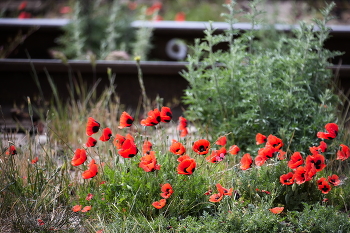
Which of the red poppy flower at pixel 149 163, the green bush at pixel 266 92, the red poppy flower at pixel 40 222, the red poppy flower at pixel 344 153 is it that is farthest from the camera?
the green bush at pixel 266 92

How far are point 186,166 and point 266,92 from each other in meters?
1.32

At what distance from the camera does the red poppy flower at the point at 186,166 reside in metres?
2.57

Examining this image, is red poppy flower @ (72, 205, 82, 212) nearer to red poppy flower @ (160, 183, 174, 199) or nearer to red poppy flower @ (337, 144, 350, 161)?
red poppy flower @ (160, 183, 174, 199)

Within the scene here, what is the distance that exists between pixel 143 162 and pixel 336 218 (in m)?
1.19

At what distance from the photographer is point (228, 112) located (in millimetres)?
3941

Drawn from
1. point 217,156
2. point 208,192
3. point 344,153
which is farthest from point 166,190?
point 344,153

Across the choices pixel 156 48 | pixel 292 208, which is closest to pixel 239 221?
pixel 292 208

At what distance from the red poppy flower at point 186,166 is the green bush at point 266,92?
3.58ft

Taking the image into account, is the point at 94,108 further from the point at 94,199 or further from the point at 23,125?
the point at 94,199

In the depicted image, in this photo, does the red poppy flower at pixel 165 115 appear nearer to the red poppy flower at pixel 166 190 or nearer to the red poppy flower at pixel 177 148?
the red poppy flower at pixel 177 148

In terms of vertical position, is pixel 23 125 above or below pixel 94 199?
below

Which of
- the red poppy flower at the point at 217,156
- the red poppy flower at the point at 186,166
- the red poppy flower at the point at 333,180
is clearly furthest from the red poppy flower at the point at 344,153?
the red poppy flower at the point at 186,166

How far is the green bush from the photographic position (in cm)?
358

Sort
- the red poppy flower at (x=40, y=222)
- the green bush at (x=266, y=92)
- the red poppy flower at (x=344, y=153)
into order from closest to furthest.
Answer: the red poppy flower at (x=40, y=222) → the red poppy flower at (x=344, y=153) → the green bush at (x=266, y=92)
